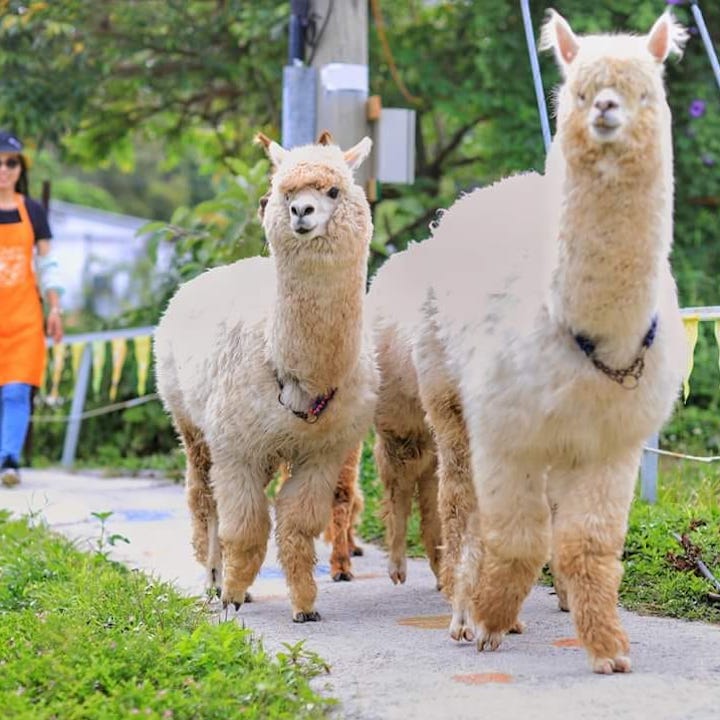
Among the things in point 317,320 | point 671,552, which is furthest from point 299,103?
point 671,552

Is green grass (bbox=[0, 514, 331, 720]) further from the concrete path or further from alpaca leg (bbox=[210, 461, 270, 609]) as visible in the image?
alpaca leg (bbox=[210, 461, 270, 609])

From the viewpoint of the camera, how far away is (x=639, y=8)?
1013 centimetres

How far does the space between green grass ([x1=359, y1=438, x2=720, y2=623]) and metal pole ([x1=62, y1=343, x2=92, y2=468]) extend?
443 cm

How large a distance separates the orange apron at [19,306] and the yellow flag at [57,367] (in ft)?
6.95

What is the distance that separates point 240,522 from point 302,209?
1311mm

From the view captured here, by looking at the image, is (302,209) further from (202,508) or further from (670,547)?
(670,547)

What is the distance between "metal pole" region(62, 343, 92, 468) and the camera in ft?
37.3

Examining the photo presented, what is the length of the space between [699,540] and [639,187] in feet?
7.52

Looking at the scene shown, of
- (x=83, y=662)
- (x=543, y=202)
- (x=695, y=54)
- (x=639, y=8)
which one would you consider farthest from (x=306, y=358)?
(x=695, y=54)

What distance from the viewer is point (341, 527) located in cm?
639

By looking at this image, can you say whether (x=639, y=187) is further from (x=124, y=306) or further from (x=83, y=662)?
(x=124, y=306)

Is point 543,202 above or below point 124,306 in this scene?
above

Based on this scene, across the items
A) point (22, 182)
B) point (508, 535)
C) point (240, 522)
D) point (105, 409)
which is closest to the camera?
point (508, 535)

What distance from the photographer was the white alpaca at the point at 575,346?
4.11m
